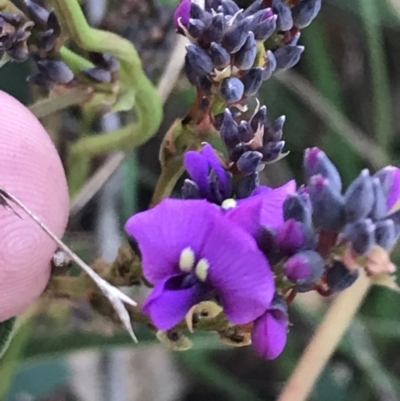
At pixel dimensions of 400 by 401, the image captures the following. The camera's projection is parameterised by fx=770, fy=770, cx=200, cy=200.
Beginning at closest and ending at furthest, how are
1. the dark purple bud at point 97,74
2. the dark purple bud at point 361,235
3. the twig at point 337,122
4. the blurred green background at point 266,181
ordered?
1. the dark purple bud at point 361,235
2. the dark purple bud at point 97,74
3. the blurred green background at point 266,181
4. the twig at point 337,122

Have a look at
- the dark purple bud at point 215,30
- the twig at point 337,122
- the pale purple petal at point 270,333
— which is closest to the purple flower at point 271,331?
the pale purple petal at point 270,333

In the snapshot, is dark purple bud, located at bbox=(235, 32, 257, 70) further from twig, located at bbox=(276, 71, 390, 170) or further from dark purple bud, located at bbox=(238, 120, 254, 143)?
twig, located at bbox=(276, 71, 390, 170)

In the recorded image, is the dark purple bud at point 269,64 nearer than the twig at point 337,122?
Yes

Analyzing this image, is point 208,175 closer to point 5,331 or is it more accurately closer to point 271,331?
point 271,331

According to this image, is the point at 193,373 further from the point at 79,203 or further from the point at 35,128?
the point at 35,128

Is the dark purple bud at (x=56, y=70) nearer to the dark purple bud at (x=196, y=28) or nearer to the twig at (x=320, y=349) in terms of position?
the dark purple bud at (x=196, y=28)

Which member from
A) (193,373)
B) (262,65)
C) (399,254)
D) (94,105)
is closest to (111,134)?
(94,105)

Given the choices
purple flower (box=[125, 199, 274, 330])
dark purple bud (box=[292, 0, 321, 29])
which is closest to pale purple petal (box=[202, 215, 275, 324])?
purple flower (box=[125, 199, 274, 330])
